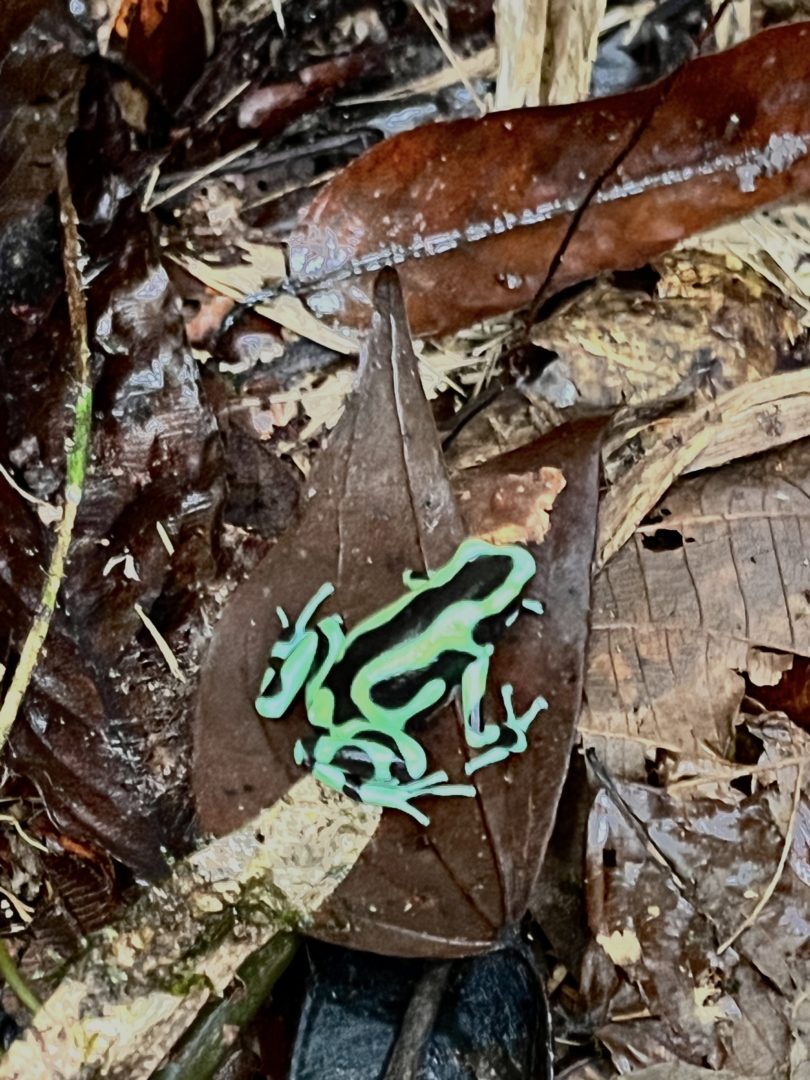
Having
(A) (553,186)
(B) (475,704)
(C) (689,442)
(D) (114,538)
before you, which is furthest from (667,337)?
(D) (114,538)

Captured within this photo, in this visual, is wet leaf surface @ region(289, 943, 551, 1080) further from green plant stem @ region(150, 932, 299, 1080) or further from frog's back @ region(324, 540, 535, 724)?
frog's back @ region(324, 540, 535, 724)

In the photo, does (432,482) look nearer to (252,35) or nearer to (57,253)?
(57,253)

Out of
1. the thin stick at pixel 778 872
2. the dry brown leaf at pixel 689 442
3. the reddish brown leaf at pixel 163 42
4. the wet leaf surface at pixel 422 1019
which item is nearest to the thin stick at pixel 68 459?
the reddish brown leaf at pixel 163 42

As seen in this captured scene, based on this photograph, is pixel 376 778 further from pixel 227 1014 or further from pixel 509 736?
pixel 227 1014

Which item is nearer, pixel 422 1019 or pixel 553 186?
pixel 422 1019

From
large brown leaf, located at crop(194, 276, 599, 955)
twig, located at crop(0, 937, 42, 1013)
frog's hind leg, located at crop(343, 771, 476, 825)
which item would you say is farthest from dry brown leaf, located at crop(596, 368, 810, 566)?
twig, located at crop(0, 937, 42, 1013)

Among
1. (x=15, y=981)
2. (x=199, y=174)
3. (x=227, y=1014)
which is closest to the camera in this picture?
(x=227, y=1014)
